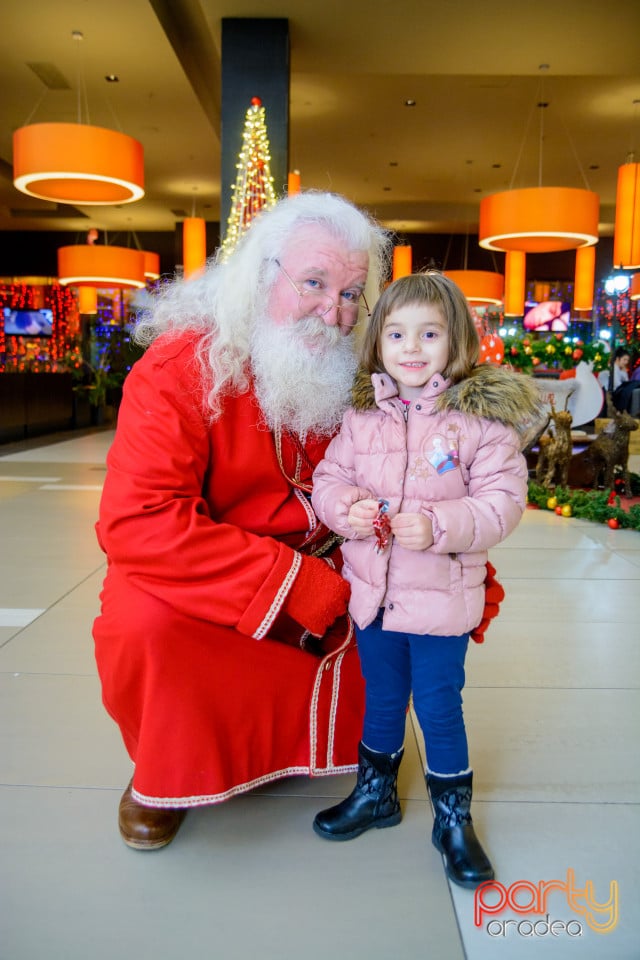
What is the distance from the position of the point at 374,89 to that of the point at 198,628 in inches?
354

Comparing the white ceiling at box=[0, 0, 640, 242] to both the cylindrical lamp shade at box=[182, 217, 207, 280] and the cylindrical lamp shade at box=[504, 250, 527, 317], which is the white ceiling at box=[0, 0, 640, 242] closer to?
the cylindrical lamp shade at box=[182, 217, 207, 280]

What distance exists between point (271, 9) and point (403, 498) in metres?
6.22

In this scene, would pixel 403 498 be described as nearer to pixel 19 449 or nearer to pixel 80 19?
pixel 80 19

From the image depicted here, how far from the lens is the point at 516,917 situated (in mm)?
1372

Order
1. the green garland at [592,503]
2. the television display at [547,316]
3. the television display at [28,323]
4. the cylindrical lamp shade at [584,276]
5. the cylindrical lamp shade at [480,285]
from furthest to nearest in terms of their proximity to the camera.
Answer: the television display at [28,323] < the television display at [547,316] < the cylindrical lamp shade at [480,285] < the cylindrical lamp shade at [584,276] < the green garland at [592,503]

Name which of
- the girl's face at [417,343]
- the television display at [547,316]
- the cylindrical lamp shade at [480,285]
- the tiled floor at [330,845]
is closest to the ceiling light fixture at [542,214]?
the tiled floor at [330,845]

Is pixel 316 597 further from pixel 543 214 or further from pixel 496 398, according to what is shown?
pixel 543 214

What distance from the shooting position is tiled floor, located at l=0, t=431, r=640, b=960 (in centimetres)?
130

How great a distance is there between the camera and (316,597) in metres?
1.58

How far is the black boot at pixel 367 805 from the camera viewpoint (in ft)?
5.19

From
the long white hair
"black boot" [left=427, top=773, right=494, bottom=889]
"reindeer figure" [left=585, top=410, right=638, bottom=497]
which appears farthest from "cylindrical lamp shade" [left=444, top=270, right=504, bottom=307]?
"black boot" [left=427, top=773, right=494, bottom=889]

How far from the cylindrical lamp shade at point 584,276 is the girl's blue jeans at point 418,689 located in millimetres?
12184

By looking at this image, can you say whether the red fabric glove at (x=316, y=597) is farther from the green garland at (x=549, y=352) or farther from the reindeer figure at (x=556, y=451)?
the green garland at (x=549, y=352)

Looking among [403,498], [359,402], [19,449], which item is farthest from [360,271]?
[19,449]
